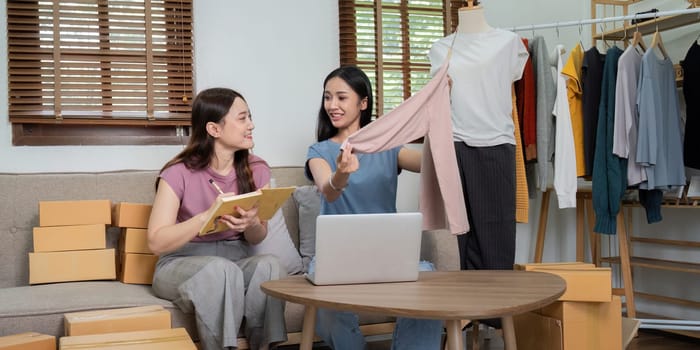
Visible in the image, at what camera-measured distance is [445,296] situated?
1.59 meters

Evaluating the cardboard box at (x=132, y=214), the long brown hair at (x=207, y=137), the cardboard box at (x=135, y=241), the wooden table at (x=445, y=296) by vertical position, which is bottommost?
the wooden table at (x=445, y=296)

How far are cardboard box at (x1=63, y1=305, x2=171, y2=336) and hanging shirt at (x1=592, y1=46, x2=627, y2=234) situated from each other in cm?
215

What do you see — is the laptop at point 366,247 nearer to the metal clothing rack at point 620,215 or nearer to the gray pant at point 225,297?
the gray pant at point 225,297

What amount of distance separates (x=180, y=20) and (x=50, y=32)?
1.84 ft

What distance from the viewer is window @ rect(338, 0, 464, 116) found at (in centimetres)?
350

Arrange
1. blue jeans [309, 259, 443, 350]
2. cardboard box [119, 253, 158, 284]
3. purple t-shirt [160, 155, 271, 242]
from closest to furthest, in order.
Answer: blue jeans [309, 259, 443, 350], purple t-shirt [160, 155, 271, 242], cardboard box [119, 253, 158, 284]

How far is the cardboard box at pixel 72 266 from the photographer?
8.45 ft

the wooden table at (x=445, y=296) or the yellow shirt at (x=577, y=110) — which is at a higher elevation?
the yellow shirt at (x=577, y=110)

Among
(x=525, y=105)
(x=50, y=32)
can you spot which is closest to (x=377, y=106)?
(x=525, y=105)

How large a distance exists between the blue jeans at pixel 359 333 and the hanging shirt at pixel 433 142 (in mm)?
183

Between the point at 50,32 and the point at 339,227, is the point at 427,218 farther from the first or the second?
the point at 50,32

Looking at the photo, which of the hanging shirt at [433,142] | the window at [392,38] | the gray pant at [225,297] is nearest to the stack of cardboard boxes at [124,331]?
the gray pant at [225,297]

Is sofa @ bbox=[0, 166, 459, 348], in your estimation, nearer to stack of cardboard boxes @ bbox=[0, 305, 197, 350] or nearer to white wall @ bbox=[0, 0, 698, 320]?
stack of cardboard boxes @ bbox=[0, 305, 197, 350]

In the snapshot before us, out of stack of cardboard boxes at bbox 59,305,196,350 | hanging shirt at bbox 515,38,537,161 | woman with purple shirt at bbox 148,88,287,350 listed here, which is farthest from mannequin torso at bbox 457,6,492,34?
stack of cardboard boxes at bbox 59,305,196,350
